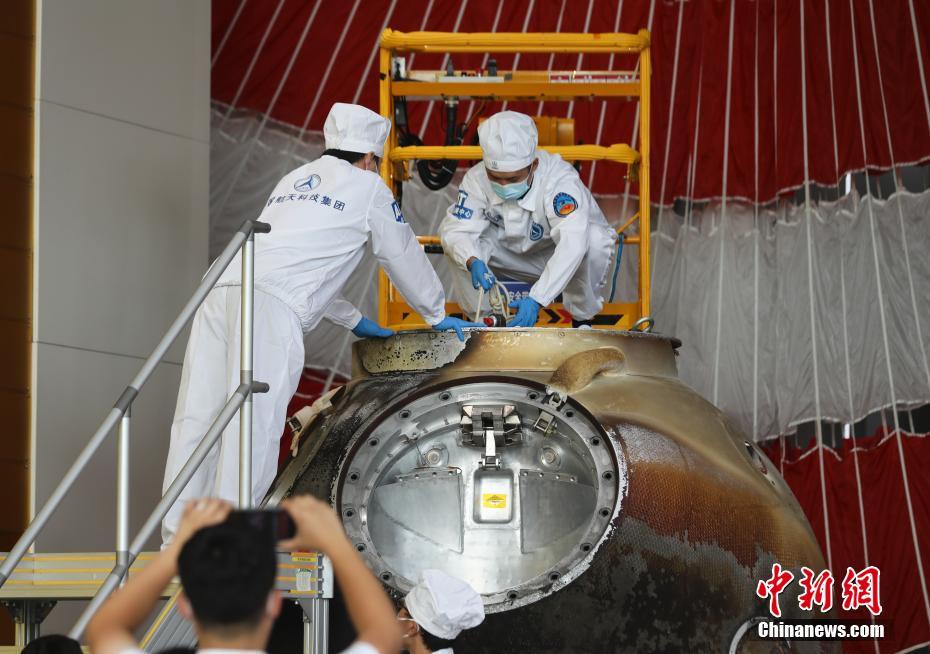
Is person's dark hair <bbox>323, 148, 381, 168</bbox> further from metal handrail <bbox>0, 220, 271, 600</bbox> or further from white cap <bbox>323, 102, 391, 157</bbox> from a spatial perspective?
metal handrail <bbox>0, 220, 271, 600</bbox>

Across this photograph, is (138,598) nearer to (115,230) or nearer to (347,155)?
(347,155)

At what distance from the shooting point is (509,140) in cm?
663

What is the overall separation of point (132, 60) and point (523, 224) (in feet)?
12.1

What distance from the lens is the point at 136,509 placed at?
923cm

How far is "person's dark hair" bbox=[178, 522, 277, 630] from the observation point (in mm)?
2305

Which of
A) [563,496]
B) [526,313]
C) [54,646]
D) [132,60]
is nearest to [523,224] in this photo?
[526,313]

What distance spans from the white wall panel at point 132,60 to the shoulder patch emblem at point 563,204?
11.7 ft

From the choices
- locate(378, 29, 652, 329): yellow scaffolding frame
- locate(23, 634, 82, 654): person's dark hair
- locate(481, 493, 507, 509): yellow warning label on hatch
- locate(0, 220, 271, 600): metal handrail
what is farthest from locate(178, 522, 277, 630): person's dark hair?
locate(378, 29, 652, 329): yellow scaffolding frame

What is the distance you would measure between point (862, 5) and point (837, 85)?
0.70 metres

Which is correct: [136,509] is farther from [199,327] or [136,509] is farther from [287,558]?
[287,558]

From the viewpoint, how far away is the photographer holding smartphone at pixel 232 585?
2.31 m

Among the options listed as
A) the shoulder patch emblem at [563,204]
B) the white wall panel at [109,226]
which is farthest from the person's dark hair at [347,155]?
the white wall panel at [109,226]

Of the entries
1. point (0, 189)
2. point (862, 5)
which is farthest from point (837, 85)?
point (0, 189)

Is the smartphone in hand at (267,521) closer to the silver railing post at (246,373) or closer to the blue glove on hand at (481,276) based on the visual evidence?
the silver railing post at (246,373)
